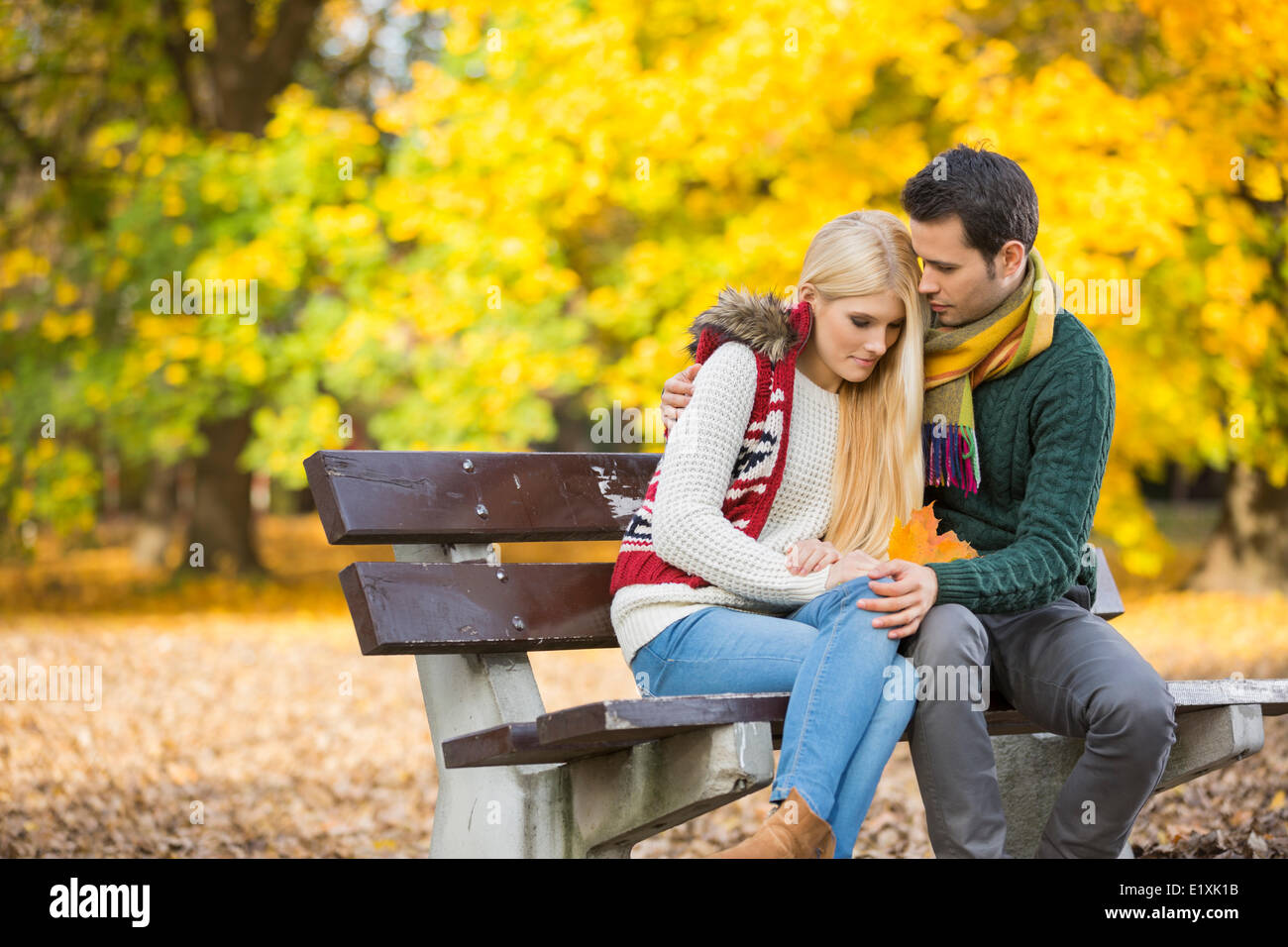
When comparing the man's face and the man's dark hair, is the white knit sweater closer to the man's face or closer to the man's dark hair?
the man's face

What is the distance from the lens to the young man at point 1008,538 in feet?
8.66

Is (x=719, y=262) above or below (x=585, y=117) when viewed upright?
below

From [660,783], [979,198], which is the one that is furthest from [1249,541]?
[660,783]

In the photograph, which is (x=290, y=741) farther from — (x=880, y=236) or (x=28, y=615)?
(x=28, y=615)

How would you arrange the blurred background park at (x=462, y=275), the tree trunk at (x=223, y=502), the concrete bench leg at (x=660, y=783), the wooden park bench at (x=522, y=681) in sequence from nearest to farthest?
the concrete bench leg at (x=660, y=783), the wooden park bench at (x=522, y=681), the blurred background park at (x=462, y=275), the tree trunk at (x=223, y=502)

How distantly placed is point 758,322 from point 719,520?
0.46m

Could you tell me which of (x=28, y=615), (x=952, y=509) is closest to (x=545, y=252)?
(x=28, y=615)

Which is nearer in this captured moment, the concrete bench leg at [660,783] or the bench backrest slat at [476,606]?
the concrete bench leg at [660,783]

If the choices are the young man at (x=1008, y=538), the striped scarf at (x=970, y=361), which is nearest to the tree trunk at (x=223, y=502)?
the young man at (x=1008, y=538)

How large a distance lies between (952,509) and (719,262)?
6460 millimetres

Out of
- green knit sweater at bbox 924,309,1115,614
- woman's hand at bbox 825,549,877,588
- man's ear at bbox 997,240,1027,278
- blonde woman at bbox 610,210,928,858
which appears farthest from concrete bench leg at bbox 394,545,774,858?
man's ear at bbox 997,240,1027,278

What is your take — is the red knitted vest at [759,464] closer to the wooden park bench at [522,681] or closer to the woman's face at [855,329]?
the woman's face at [855,329]

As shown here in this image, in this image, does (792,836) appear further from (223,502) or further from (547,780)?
(223,502)
